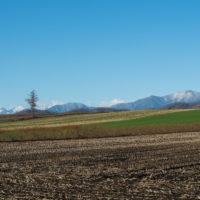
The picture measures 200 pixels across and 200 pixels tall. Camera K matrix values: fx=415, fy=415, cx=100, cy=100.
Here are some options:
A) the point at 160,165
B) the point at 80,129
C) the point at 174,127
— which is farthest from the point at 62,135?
the point at 160,165

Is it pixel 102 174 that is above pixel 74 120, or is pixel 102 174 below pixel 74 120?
below

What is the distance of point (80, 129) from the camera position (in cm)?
4475

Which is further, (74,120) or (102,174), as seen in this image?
(74,120)

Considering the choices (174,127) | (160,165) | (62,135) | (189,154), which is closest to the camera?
(160,165)

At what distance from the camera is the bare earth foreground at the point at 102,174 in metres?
14.4

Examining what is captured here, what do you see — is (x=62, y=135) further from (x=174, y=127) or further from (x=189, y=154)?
(x=189, y=154)

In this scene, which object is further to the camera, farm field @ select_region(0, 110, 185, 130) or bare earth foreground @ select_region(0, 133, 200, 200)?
farm field @ select_region(0, 110, 185, 130)

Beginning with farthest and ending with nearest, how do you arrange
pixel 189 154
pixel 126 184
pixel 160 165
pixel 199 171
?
pixel 189 154, pixel 160 165, pixel 199 171, pixel 126 184

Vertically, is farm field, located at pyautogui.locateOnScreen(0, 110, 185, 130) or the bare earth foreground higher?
farm field, located at pyautogui.locateOnScreen(0, 110, 185, 130)

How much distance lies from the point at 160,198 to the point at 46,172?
7353 millimetres

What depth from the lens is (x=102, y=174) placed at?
60.7 feet

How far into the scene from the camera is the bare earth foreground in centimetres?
1443

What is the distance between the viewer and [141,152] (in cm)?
2697

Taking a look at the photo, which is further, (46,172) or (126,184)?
(46,172)
